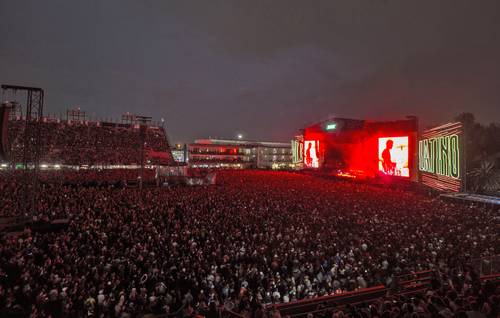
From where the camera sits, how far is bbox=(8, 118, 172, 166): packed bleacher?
1684 inches

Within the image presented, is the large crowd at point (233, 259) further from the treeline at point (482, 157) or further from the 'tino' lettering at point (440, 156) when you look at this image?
the treeline at point (482, 157)

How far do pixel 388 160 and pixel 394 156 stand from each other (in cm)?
126

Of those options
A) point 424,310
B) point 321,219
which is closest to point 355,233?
point 321,219

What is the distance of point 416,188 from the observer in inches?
1182

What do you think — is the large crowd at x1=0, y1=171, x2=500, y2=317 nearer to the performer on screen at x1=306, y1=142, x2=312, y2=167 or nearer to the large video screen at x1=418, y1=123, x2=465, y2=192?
the large video screen at x1=418, y1=123, x2=465, y2=192

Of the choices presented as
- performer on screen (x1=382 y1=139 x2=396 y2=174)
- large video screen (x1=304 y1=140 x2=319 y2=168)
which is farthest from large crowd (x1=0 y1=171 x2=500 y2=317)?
large video screen (x1=304 y1=140 x2=319 y2=168)

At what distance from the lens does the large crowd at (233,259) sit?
6.96 metres

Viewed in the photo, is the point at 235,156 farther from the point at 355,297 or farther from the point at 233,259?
the point at 355,297

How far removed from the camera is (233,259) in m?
9.62

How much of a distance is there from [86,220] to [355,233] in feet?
39.1

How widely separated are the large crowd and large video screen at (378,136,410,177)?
55.7 ft

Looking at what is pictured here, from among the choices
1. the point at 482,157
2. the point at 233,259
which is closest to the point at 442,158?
the point at 482,157

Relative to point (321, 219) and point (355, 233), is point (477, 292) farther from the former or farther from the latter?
point (321, 219)

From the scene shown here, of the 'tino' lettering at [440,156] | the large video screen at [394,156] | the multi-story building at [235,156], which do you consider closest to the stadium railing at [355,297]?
the 'tino' lettering at [440,156]
